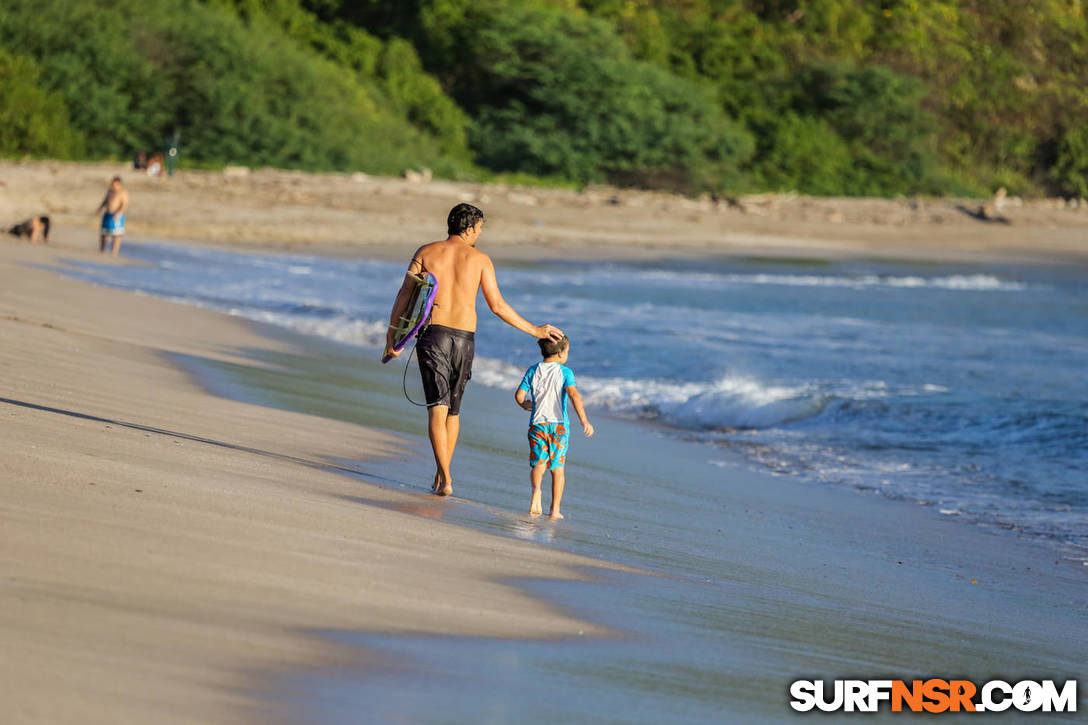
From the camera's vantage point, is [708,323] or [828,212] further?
[828,212]

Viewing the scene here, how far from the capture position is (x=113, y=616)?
3494mm

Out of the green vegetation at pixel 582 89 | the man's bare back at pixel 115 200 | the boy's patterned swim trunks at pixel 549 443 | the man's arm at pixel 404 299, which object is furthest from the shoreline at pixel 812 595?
the green vegetation at pixel 582 89

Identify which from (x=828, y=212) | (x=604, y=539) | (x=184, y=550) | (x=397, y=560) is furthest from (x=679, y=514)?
(x=828, y=212)

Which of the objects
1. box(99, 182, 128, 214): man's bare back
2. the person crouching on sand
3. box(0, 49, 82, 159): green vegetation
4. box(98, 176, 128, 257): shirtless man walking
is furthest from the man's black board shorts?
box(0, 49, 82, 159): green vegetation

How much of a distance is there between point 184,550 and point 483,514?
2.04m

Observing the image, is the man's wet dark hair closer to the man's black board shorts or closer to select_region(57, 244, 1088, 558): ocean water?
the man's black board shorts

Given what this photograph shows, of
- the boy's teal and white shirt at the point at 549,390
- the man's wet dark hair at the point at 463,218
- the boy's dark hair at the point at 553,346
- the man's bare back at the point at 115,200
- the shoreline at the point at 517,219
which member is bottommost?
the boy's teal and white shirt at the point at 549,390

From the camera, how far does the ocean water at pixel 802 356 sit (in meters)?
9.83

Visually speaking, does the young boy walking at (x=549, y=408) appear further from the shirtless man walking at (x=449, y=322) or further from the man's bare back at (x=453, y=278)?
the man's bare back at (x=453, y=278)

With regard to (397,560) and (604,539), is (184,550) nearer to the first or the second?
(397,560)

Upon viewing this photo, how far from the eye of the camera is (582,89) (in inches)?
1630

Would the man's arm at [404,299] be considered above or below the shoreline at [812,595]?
above
